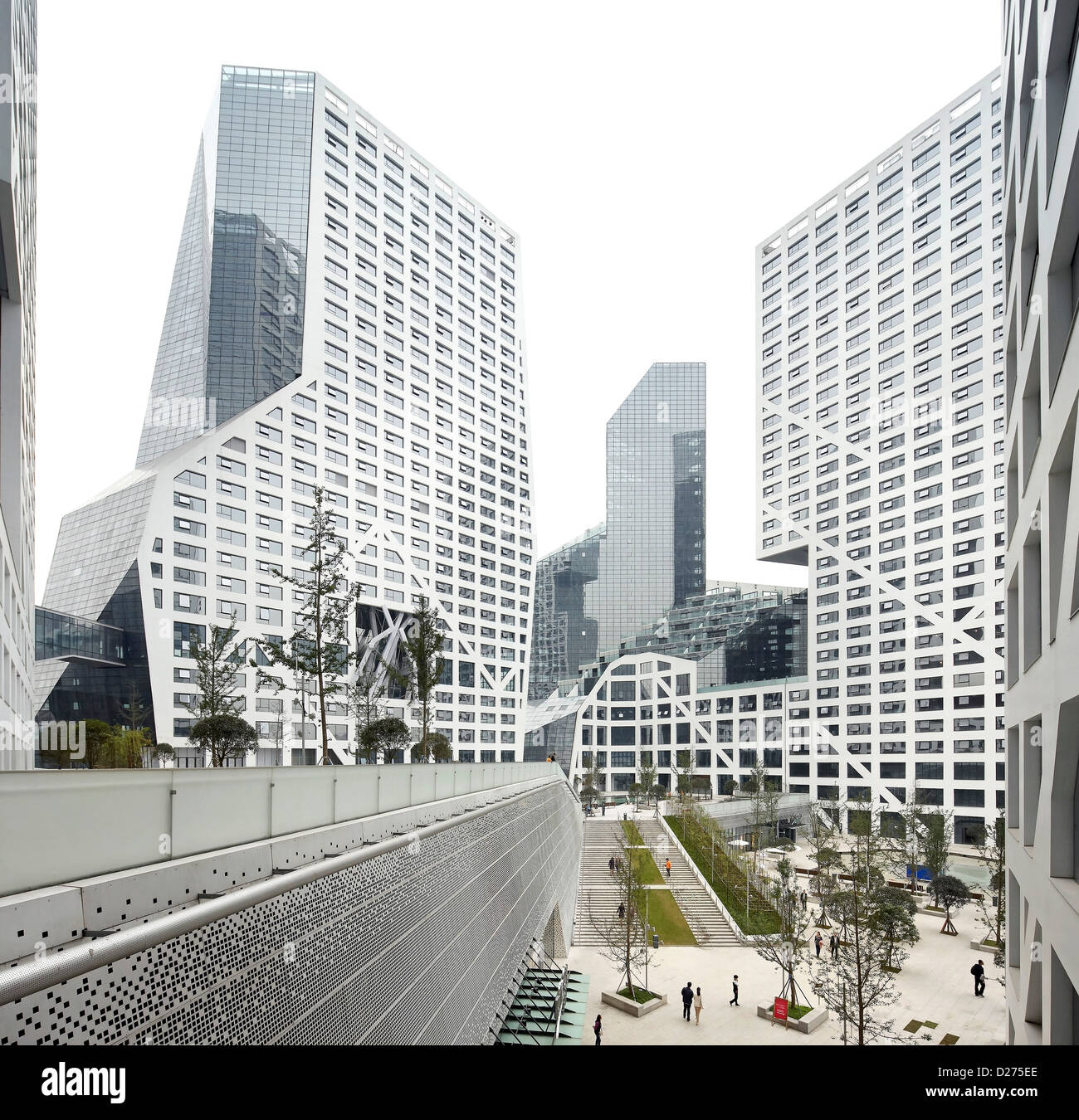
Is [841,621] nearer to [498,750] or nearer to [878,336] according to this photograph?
[878,336]

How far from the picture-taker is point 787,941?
83.7 ft

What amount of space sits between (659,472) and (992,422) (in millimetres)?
75154

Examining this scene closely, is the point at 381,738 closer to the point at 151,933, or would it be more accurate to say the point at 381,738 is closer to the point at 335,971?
the point at 335,971

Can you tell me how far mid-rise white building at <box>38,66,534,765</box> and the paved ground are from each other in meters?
19.8

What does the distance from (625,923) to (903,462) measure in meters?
49.4

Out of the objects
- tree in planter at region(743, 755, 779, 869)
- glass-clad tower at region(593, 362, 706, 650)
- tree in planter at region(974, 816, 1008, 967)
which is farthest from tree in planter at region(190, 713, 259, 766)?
glass-clad tower at region(593, 362, 706, 650)

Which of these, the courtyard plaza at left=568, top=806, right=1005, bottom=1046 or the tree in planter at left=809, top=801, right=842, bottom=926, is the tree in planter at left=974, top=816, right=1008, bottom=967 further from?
the tree in planter at left=809, top=801, right=842, bottom=926

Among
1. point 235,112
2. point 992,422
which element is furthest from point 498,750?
point 235,112

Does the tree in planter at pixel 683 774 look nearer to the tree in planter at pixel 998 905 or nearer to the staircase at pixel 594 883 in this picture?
the staircase at pixel 594 883

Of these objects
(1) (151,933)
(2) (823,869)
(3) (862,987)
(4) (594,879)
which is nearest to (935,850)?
(2) (823,869)

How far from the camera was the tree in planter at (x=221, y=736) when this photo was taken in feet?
65.4

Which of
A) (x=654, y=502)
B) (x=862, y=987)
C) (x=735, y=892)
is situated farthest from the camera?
(x=654, y=502)
